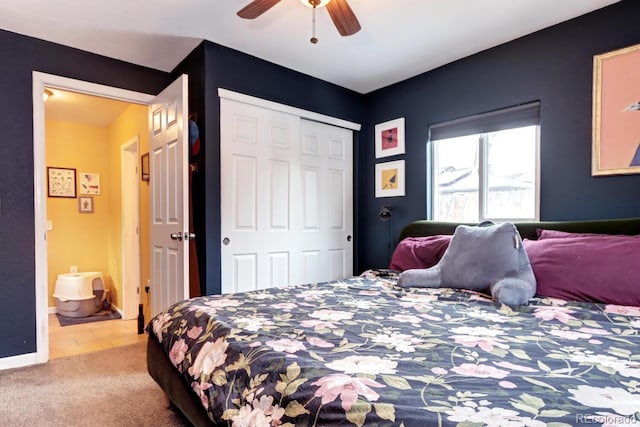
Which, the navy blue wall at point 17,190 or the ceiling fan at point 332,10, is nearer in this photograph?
the ceiling fan at point 332,10

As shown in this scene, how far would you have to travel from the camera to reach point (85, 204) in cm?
469

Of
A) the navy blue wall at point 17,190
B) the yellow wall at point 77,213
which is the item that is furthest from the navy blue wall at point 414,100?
the yellow wall at point 77,213

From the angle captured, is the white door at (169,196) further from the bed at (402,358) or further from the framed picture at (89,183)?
the framed picture at (89,183)

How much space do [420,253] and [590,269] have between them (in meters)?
1.02

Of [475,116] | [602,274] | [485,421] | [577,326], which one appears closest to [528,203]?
[475,116]

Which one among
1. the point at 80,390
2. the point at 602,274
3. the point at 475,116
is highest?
the point at 475,116

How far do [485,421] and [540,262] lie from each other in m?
1.53

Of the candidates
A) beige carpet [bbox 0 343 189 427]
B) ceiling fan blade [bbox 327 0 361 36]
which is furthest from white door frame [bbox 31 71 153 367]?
ceiling fan blade [bbox 327 0 361 36]

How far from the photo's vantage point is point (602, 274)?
1676 mm

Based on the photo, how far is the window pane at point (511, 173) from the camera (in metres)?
2.73

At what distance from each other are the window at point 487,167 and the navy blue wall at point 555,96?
0.10m

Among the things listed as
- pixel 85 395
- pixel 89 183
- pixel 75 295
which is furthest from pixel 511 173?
pixel 89 183

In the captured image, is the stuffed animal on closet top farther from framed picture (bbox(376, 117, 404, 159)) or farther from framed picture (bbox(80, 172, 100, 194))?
framed picture (bbox(80, 172, 100, 194))

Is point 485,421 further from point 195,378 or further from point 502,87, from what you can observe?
point 502,87
